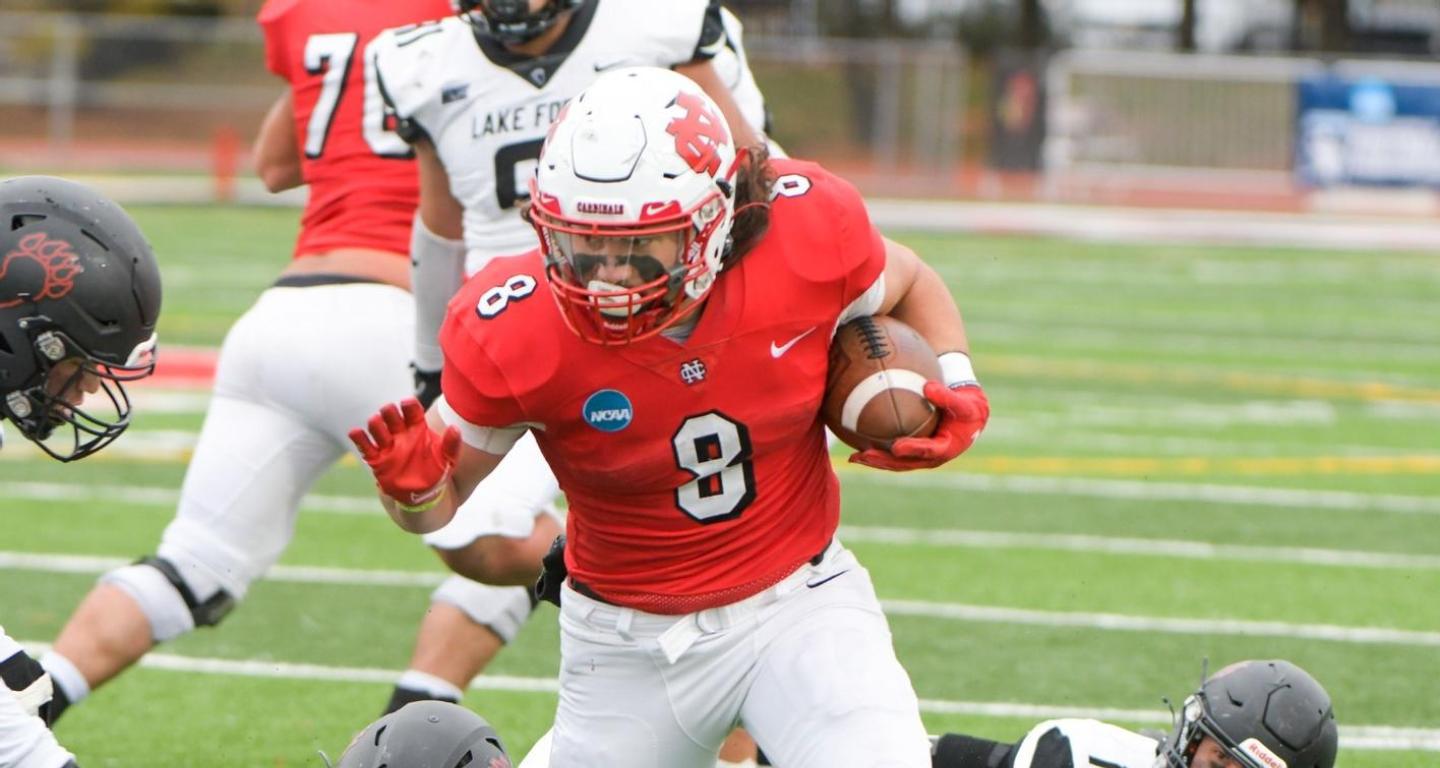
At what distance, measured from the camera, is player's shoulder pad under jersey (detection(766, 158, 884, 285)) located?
143 inches

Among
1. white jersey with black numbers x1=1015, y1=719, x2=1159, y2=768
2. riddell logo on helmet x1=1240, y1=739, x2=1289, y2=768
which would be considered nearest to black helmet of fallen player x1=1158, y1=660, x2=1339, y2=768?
riddell logo on helmet x1=1240, y1=739, x2=1289, y2=768

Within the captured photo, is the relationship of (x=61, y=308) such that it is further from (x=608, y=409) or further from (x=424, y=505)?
(x=608, y=409)

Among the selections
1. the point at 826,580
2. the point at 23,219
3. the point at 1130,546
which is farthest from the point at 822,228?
the point at 1130,546

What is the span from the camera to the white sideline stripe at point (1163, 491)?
806 cm

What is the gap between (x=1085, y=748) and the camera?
3.98 metres

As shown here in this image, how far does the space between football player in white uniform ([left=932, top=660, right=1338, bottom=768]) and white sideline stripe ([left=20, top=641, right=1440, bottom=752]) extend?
124cm

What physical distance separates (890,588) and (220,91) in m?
21.1

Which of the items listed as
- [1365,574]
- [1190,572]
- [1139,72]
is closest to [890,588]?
[1190,572]

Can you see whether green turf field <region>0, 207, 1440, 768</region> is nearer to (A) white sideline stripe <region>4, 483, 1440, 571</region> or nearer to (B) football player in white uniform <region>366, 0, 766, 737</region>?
(A) white sideline stripe <region>4, 483, 1440, 571</region>

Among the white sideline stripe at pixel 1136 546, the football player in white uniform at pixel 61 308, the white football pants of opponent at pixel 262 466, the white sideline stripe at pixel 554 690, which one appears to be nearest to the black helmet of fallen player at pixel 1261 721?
the white sideline stripe at pixel 554 690

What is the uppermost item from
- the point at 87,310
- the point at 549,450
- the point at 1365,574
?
the point at 87,310

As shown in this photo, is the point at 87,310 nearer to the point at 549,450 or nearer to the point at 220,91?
the point at 549,450

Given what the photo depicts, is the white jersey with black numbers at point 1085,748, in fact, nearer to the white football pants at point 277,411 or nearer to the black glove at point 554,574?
the black glove at point 554,574

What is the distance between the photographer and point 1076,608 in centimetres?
646
